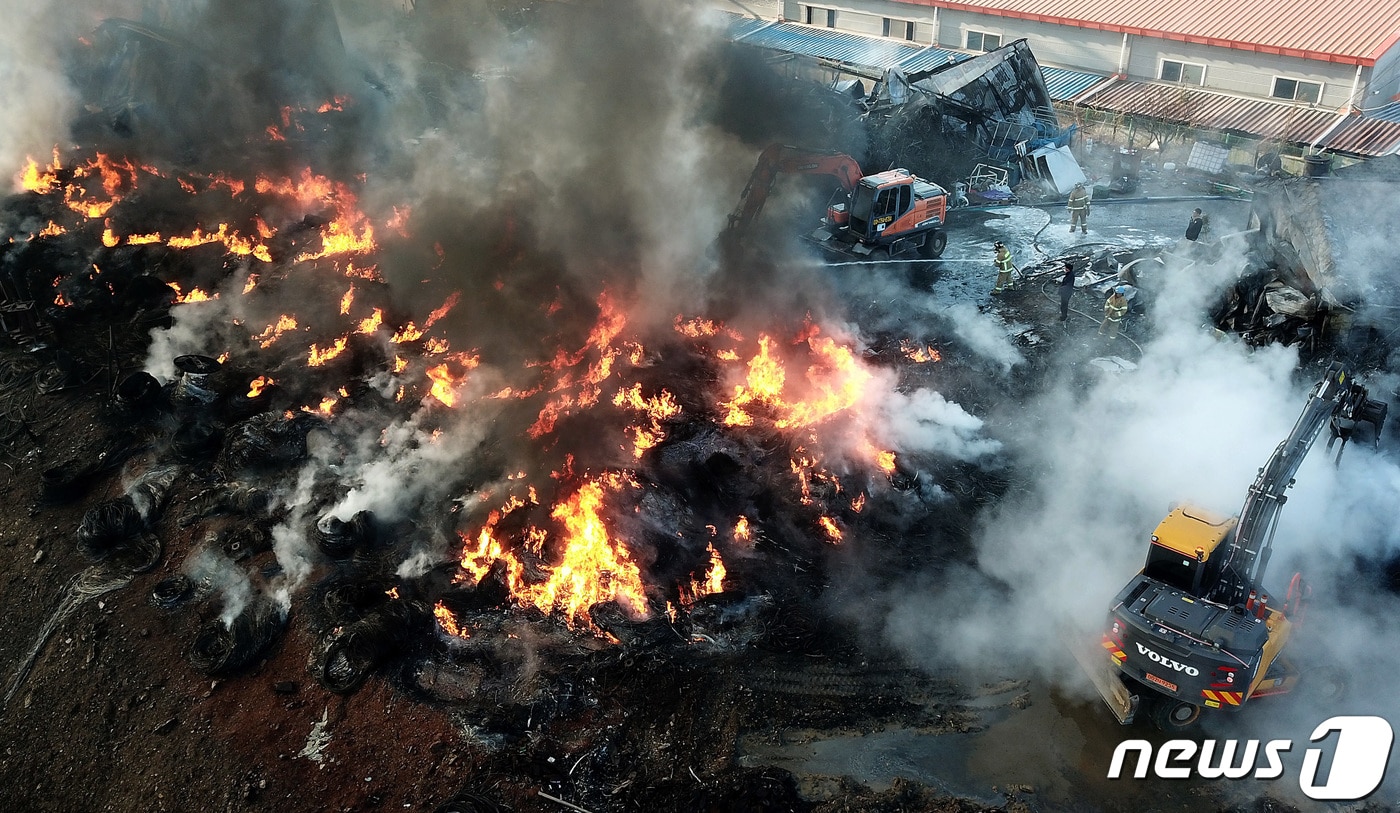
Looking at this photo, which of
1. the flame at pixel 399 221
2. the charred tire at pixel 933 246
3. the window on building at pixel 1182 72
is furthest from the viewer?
the window on building at pixel 1182 72

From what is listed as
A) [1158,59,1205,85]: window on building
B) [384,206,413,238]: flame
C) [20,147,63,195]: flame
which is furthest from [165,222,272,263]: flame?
[1158,59,1205,85]: window on building

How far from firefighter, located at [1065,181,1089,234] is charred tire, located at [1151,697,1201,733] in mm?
15741

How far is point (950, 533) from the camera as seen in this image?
12.5 meters

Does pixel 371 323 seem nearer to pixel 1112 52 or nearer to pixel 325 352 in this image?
pixel 325 352

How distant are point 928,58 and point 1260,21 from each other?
1021 cm

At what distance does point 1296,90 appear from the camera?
84.2 ft

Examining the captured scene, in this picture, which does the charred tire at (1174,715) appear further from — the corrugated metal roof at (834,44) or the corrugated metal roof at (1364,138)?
the corrugated metal roof at (834,44)

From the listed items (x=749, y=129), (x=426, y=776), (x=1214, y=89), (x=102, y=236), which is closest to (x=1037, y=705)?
(x=426, y=776)

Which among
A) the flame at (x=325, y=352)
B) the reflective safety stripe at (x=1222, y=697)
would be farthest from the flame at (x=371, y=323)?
the reflective safety stripe at (x=1222, y=697)

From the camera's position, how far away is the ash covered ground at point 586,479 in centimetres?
945

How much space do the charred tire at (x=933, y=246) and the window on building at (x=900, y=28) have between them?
52.0 feet

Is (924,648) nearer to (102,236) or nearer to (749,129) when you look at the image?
(749,129)

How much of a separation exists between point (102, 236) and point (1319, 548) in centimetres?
2441

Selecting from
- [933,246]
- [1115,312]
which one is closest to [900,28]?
[933,246]
